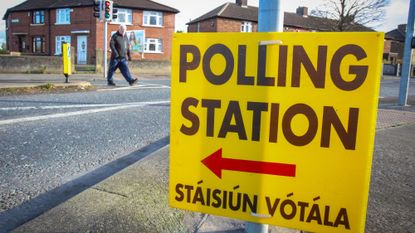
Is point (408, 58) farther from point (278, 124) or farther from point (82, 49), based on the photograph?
point (82, 49)

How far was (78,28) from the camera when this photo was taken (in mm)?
34906

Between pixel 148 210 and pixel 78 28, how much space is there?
3633cm

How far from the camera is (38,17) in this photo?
127ft

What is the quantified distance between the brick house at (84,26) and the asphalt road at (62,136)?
90.6 feet

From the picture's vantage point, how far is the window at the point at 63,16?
35.7 m

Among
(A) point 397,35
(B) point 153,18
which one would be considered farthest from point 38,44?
(A) point 397,35

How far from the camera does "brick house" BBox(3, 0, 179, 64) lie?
112 ft

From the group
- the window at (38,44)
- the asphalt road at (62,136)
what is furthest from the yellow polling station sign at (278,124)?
the window at (38,44)

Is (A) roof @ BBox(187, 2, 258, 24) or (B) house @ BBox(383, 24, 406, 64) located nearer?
(A) roof @ BBox(187, 2, 258, 24)

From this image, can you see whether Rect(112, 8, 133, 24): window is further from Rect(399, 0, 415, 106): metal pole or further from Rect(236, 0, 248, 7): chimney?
Rect(399, 0, 415, 106): metal pole

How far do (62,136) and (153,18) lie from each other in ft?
110

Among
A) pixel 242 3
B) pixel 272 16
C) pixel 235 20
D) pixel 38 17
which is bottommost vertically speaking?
pixel 272 16

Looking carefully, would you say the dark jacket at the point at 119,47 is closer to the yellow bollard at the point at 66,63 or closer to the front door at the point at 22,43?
the yellow bollard at the point at 66,63

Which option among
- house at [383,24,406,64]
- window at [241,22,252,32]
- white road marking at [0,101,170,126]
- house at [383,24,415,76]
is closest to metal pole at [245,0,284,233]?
white road marking at [0,101,170,126]
